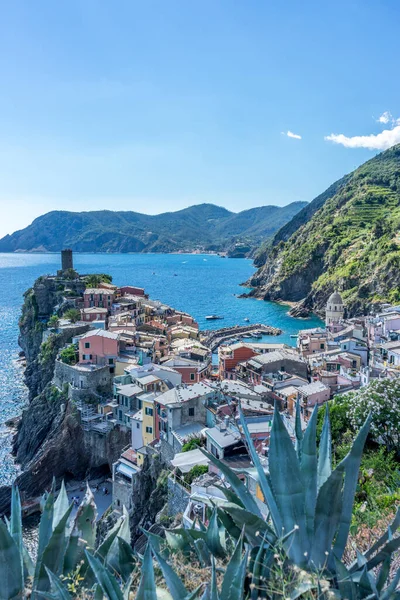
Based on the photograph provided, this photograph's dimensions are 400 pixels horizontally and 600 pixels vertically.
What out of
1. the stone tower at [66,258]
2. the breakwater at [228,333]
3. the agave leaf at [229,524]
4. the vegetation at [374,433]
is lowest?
the breakwater at [228,333]

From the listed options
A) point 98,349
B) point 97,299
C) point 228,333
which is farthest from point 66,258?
point 98,349

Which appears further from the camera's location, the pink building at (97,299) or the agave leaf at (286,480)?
the pink building at (97,299)

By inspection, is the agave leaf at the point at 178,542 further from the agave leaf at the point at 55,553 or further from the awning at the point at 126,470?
the awning at the point at 126,470

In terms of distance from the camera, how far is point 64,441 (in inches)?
1035

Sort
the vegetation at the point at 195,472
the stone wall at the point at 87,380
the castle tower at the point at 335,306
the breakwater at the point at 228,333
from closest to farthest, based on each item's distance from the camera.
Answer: the vegetation at the point at 195,472
the stone wall at the point at 87,380
the breakwater at the point at 228,333
the castle tower at the point at 335,306

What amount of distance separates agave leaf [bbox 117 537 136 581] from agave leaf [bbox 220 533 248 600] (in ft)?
6.66

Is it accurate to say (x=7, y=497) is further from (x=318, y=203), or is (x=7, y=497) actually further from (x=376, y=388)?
(x=318, y=203)

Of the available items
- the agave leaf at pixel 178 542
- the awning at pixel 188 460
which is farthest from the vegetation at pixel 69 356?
the agave leaf at pixel 178 542

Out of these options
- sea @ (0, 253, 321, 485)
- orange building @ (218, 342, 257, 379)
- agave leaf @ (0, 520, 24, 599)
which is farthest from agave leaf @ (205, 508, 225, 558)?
orange building @ (218, 342, 257, 379)

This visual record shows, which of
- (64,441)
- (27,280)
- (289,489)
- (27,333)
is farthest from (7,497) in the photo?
(27,280)

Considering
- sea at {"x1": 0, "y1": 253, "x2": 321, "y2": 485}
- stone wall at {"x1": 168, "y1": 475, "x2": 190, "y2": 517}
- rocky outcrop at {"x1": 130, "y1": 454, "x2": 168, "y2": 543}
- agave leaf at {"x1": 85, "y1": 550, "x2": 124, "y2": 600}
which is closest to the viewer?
agave leaf at {"x1": 85, "y1": 550, "x2": 124, "y2": 600}

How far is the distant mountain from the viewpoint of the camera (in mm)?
67312

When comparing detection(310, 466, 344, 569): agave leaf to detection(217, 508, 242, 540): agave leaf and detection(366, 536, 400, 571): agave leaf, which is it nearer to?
detection(366, 536, 400, 571): agave leaf

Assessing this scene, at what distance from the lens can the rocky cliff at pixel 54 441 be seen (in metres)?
25.1
